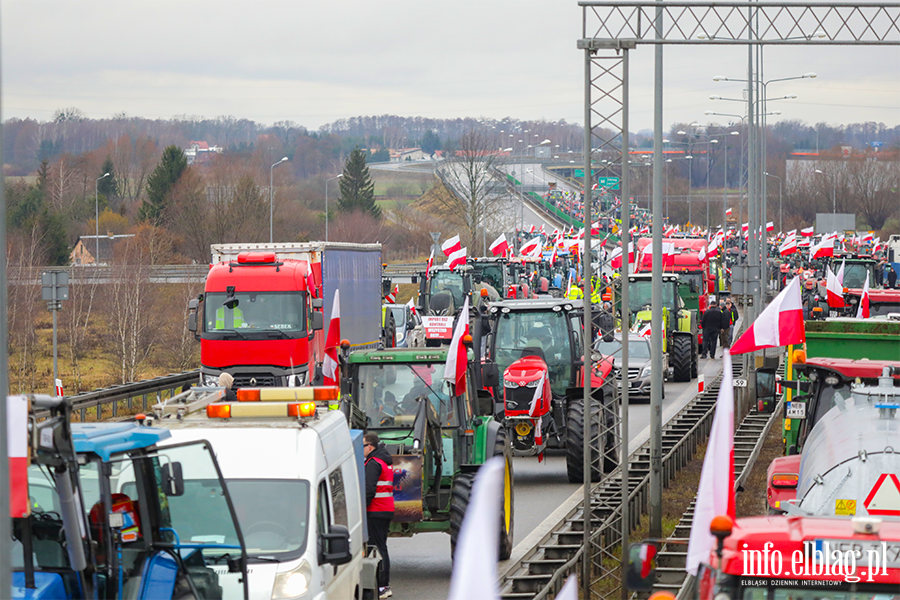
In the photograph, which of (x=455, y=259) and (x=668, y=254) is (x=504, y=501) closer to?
(x=455, y=259)

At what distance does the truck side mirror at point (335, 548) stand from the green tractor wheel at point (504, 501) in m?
3.84

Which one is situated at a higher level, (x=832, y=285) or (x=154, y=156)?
(x=154, y=156)

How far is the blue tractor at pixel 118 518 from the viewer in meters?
5.73

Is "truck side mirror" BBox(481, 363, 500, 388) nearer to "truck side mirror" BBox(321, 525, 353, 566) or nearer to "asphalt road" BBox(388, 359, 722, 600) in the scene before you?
"asphalt road" BBox(388, 359, 722, 600)

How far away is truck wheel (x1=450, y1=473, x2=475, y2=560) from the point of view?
38.8ft

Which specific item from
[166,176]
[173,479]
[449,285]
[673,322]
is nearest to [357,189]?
[166,176]

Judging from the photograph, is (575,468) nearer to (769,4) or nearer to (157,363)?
(769,4)

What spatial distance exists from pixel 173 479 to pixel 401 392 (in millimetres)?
6146

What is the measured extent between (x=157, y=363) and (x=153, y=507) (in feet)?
101

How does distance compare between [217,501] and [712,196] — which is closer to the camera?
[217,501]

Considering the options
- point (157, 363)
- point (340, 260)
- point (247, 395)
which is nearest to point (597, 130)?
point (247, 395)

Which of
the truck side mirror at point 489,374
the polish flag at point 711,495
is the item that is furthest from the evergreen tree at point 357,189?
the polish flag at point 711,495

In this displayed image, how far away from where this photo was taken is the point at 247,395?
29.7ft

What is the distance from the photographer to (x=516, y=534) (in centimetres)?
1473
